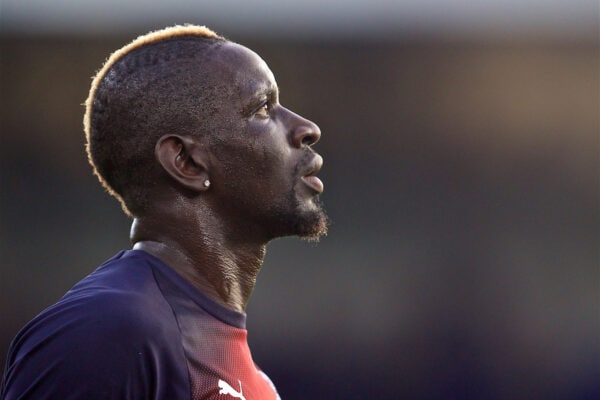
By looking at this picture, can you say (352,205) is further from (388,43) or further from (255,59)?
(255,59)

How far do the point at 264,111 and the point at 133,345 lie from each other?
1.02 metres

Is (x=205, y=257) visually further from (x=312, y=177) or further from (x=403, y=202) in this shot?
(x=403, y=202)

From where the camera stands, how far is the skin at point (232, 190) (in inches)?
118

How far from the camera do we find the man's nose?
3.13 meters

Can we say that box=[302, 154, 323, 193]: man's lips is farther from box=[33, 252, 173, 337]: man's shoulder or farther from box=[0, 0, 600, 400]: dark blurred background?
box=[0, 0, 600, 400]: dark blurred background

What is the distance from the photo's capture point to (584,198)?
1066 centimetres

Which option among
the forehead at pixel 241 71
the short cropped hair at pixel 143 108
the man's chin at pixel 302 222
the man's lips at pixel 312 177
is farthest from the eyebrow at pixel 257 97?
the man's chin at pixel 302 222

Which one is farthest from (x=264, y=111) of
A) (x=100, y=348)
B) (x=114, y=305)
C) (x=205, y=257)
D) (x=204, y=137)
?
(x=100, y=348)

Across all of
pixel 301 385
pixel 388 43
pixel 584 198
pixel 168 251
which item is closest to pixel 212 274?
pixel 168 251

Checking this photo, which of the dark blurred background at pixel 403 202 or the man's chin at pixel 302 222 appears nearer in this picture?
the man's chin at pixel 302 222

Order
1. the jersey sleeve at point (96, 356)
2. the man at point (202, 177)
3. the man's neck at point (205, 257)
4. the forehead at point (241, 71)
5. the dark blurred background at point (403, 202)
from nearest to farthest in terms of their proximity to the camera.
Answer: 1. the jersey sleeve at point (96, 356)
2. the man at point (202, 177)
3. the man's neck at point (205, 257)
4. the forehead at point (241, 71)
5. the dark blurred background at point (403, 202)

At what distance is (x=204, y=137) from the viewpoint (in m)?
3.01

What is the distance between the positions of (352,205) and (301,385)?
81.3 inches

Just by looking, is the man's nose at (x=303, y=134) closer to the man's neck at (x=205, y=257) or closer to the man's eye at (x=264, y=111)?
the man's eye at (x=264, y=111)
